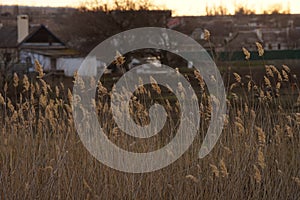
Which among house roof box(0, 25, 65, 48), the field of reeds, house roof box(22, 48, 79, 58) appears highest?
house roof box(0, 25, 65, 48)

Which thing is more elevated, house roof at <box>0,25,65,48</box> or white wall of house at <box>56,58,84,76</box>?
house roof at <box>0,25,65,48</box>

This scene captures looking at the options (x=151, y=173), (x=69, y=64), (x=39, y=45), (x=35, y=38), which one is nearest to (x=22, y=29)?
(x=35, y=38)

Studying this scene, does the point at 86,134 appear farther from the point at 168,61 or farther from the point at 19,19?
the point at 19,19

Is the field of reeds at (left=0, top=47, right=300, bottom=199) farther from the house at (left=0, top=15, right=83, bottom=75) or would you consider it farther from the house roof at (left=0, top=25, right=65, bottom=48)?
the house roof at (left=0, top=25, right=65, bottom=48)

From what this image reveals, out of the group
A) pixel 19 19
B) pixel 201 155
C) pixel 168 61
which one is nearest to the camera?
pixel 201 155

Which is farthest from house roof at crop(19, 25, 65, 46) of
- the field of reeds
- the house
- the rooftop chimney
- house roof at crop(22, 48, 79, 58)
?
the field of reeds

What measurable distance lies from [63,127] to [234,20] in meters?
50.6

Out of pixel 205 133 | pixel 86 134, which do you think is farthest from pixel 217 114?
pixel 86 134

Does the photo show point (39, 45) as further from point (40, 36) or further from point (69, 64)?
point (69, 64)

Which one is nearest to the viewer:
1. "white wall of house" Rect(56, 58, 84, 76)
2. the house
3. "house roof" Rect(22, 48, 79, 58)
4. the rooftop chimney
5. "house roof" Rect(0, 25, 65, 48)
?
"white wall of house" Rect(56, 58, 84, 76)

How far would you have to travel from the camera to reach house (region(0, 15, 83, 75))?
3659 cm

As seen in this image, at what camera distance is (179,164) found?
172 inches

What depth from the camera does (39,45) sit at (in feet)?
135

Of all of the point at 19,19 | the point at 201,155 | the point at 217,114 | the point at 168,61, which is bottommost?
the point at 201,155
